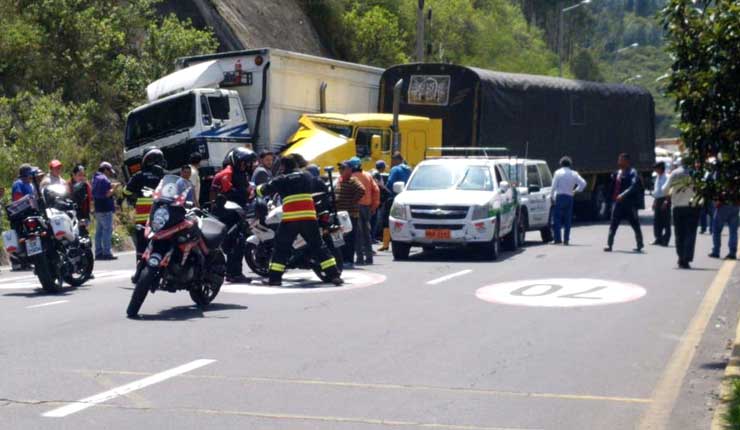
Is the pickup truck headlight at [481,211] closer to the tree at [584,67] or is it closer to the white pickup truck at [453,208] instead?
the white pickup truck at [453,208]

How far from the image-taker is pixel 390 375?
915 centimetres

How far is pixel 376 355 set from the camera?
10.0 meters

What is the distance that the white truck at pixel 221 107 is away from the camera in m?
25.1

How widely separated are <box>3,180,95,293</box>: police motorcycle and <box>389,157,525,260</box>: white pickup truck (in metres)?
6.34

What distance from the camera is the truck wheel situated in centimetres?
2006

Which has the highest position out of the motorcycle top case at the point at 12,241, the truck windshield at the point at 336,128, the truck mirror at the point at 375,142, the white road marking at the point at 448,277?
the truck windshield at the point at 336,128

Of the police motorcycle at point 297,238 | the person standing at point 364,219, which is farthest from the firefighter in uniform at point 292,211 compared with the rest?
the person standing at point 364,219

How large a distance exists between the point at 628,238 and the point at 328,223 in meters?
11.9

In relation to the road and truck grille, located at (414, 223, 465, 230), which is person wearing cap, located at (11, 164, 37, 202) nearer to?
the road

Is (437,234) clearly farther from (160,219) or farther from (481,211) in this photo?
(160,219)

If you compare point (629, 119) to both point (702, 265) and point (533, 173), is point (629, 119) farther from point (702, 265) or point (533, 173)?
point (702, 265)

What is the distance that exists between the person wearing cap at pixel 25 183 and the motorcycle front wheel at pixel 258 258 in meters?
3.00

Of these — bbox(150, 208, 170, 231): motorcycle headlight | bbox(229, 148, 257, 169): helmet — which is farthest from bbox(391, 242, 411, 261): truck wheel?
bbox(150, 208, 170, 231): motorcycle headlight

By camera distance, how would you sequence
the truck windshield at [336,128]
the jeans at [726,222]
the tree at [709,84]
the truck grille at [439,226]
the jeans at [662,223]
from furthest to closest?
the truck windshield at [336,128], the jeans at [662,223], the jeans at [726,222], the truck grille at [439,226], the tree at [709,84]
